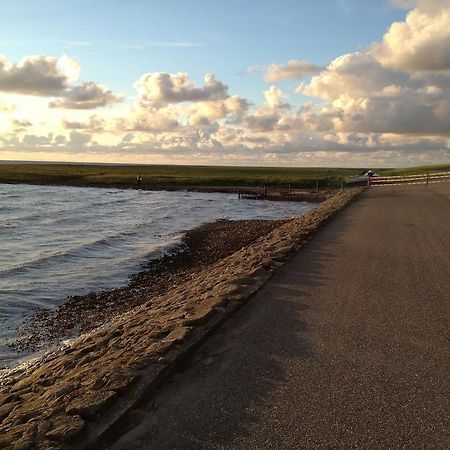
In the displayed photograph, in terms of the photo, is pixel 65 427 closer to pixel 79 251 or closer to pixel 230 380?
pixel 230 380

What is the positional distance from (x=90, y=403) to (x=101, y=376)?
802 mm

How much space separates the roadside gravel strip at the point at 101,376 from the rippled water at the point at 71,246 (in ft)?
8.04

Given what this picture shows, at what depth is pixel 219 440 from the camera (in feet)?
13.3

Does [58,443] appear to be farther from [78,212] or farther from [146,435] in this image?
[78,212]

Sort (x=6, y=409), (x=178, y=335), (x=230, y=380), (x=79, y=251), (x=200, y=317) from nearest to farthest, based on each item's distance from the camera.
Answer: (x=230, y=380) < (x=6, y=409) < (x=178, y=335) < (x=200, y=317) < (x=79, y=251)

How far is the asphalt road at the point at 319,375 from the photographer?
4.13 meters

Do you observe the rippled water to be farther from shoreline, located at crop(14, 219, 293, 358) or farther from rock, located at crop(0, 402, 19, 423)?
rock, located at crop(0, 402, 19, 423)

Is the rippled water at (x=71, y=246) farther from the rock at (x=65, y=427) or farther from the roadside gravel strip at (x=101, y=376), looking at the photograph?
the rock at (x=65, y=427)

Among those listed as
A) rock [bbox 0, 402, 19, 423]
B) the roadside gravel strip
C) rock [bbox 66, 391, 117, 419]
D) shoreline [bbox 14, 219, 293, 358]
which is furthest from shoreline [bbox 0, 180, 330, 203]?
rock [bbox 66, 391, 117, 419]

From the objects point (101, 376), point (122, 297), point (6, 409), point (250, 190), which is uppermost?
point (101, 376)

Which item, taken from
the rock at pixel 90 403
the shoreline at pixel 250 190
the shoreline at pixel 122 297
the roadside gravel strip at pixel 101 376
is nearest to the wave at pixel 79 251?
Answer: the shoreline at pixel 122 297

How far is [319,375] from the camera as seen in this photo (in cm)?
522

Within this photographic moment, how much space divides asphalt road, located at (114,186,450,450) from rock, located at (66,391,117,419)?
14.7 inches

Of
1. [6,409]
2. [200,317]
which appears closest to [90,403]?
[6,409]
